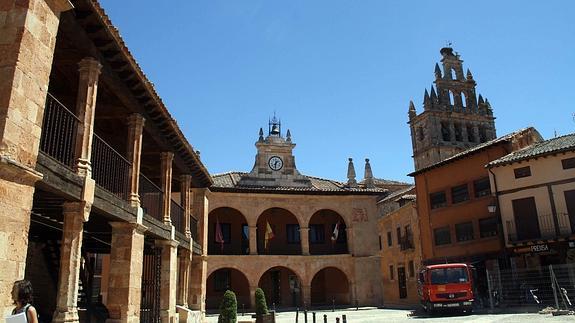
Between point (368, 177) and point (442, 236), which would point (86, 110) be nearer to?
point (442, 236)

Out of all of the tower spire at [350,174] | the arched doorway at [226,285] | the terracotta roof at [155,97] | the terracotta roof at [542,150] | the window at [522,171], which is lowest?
the arched doorway at [226,285]

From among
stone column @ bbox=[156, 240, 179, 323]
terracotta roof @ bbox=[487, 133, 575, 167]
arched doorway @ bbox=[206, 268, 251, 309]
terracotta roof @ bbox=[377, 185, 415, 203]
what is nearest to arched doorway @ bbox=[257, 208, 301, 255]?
arched doorway @ bbox=[206, 268, 251, 309]

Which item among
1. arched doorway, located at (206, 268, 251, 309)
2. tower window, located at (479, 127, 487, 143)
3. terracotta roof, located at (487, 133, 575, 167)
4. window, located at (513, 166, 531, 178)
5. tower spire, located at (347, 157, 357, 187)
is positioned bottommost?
arched doorway, located at (206, 268, 251, 309)

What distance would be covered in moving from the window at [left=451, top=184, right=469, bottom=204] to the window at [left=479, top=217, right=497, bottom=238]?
1.84m

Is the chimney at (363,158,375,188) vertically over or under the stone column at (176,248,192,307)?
over

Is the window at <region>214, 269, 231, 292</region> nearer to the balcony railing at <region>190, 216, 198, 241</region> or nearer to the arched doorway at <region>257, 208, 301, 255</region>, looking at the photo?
the arched doorway at <region>257, 208, 301, 255</region>

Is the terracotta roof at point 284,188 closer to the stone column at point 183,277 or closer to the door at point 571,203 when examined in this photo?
the stone column at point 183,277

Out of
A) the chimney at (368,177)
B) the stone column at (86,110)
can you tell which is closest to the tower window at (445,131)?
the chimney at (368,177)

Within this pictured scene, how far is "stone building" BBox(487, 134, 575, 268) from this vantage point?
2353 centimetres

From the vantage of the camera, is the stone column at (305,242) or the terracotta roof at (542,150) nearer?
the terracotta roof at (542,150)

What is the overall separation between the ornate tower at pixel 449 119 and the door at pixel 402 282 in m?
27.2

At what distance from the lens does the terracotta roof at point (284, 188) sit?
101 feet

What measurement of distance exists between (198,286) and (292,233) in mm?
13195

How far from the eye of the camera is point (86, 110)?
32.9ft
